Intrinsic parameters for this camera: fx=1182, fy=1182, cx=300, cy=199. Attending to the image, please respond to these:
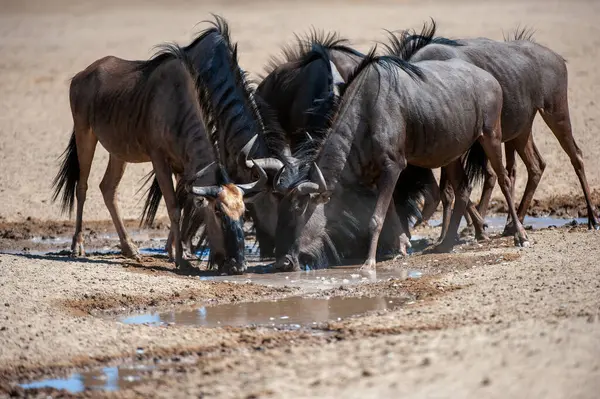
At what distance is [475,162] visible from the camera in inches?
485

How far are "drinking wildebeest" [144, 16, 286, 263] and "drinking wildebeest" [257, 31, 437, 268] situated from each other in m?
0.30

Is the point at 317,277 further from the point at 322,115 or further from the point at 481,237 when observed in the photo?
the point at 481,237

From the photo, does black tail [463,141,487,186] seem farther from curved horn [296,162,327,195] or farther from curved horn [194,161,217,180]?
curved horn [194,161,217,180]

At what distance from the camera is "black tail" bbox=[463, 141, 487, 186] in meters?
12.2

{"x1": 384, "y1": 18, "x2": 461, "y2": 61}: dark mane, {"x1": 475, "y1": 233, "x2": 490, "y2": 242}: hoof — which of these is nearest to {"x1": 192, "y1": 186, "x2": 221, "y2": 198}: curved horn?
{"x1": 384, "y1": 18, "x2": 461, "y2": 61}: dark mane

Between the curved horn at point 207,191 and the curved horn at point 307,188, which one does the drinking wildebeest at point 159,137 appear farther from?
the curved horn at point 307,188

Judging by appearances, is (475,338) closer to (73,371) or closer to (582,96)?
(73,371)

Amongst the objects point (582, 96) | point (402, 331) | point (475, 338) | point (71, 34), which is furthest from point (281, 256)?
point (71, 34)

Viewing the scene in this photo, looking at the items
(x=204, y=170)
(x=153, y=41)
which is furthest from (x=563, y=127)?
(x=153, y=41)

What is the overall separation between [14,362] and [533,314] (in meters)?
2.91

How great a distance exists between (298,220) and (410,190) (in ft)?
6.37

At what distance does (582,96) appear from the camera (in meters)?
19.4

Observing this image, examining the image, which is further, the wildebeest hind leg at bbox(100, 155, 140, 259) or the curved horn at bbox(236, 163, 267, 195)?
the wildebeest hind leg at bbox(100, 155, 140, 259)

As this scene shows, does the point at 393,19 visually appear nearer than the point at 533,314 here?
No
